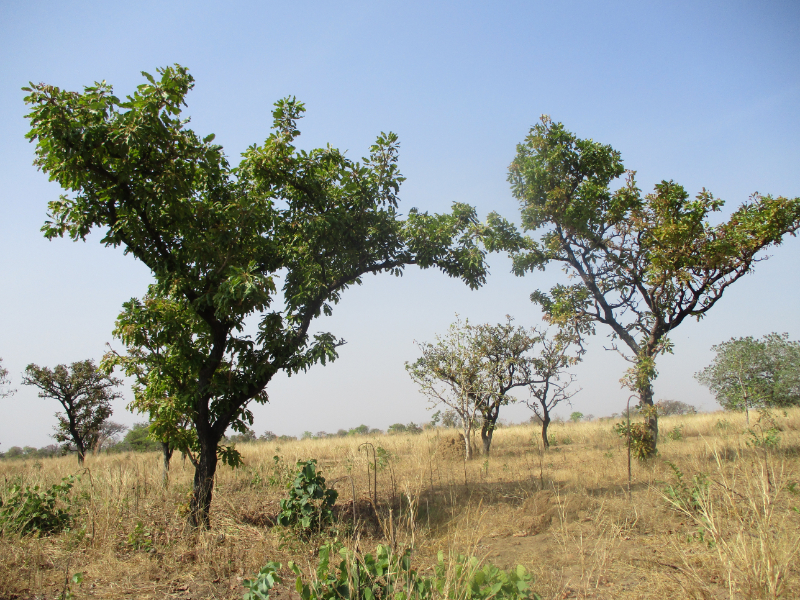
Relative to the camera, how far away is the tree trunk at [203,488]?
6.82m

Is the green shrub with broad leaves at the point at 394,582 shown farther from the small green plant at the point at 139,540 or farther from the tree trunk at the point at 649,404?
the tree trunk at the point at 649,404

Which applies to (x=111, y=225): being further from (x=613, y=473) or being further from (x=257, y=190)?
(x=613, y=473)

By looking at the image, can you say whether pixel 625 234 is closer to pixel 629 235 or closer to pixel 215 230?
pixel 629 235

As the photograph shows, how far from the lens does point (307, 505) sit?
6.64 m

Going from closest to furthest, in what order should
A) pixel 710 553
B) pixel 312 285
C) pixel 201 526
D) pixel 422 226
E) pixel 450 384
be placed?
pixel 710 553 < pixel 201 526 < pixel 312 285 < pixel 422 226 < pixel 450 384

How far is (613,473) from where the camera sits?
10.9 metres

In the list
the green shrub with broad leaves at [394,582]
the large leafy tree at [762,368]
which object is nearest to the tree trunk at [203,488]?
the green shrub with broad leaves at [394,582]

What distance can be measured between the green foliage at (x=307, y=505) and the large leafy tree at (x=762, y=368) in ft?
111

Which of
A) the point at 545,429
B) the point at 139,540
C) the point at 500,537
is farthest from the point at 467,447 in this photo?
the point at 139,540

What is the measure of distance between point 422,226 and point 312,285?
275 cm

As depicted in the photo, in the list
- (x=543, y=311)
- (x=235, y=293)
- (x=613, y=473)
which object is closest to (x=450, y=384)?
(x=543, y=311)

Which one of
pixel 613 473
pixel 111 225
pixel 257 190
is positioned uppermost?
pixel 257 190

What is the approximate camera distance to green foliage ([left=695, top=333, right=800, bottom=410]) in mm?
31359

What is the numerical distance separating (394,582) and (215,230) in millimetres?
5800
